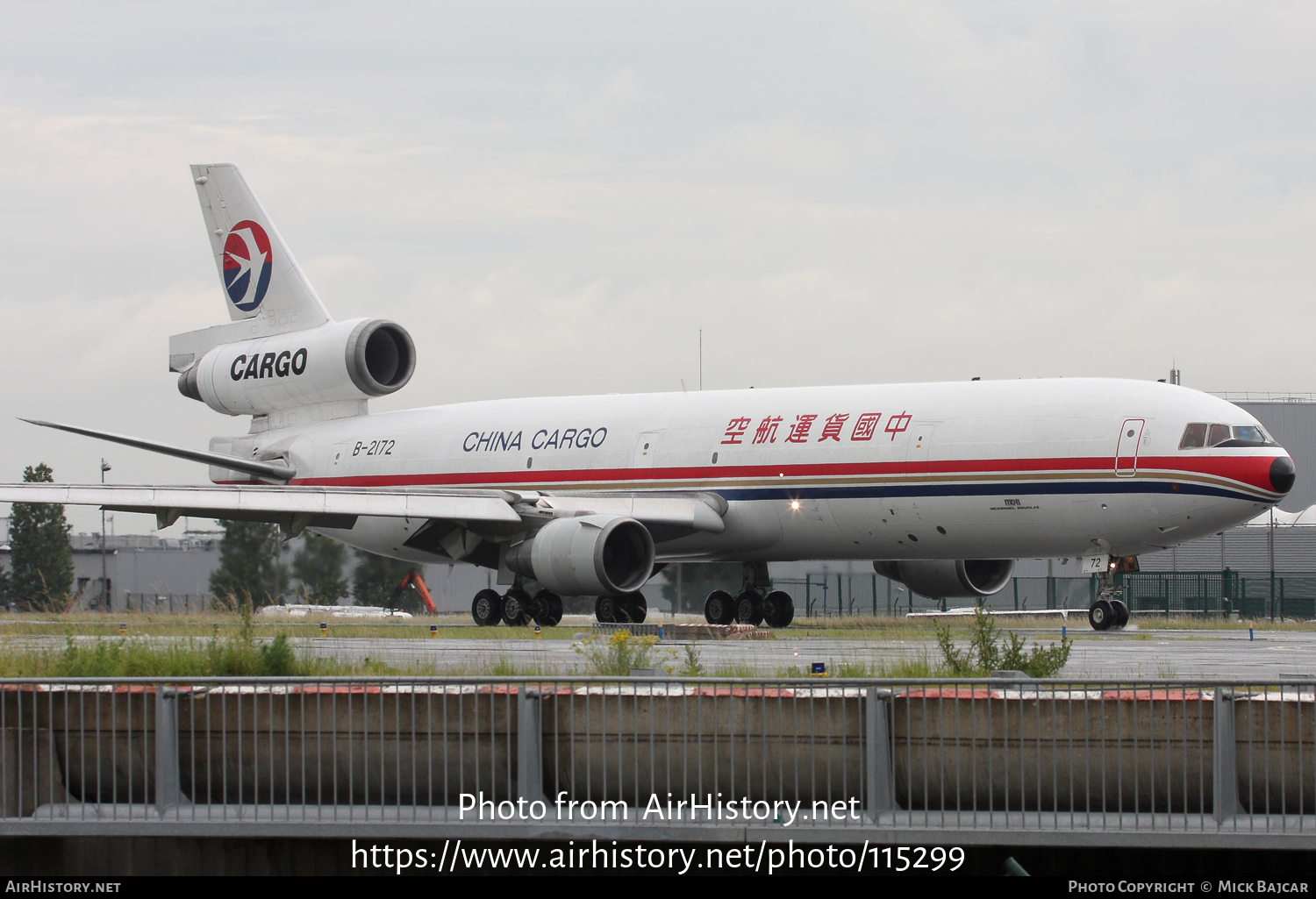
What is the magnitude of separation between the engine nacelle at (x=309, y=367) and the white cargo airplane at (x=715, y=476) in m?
0.06

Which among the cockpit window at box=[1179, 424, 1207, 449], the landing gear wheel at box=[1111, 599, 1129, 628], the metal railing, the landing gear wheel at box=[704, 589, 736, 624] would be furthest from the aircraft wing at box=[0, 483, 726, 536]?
the metal railing

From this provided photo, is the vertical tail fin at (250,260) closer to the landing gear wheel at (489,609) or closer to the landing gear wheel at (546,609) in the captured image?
the landing gear wheel at (489,609)

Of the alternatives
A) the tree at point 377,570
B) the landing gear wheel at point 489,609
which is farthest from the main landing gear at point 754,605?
the tree at point 377,570

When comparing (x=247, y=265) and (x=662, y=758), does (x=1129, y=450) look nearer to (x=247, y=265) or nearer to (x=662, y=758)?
(x=662, y=758)

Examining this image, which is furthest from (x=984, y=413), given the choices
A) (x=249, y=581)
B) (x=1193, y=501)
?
(x=249, y=581)

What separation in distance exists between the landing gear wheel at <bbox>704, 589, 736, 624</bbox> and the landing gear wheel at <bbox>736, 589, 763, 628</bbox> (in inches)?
4.9

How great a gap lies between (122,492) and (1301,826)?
21763 millimetres

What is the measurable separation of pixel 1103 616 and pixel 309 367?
18222 millimetres

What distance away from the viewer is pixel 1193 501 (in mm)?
24312

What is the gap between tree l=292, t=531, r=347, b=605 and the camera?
4228 centimetres

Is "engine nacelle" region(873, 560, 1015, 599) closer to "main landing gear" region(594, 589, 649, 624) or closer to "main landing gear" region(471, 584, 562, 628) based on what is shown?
"main landing gear" region(594, 589, 649, 624)

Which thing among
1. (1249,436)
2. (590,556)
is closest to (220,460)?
(590,556)

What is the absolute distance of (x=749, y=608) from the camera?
30.4m

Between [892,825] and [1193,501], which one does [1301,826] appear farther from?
[1193,501]
